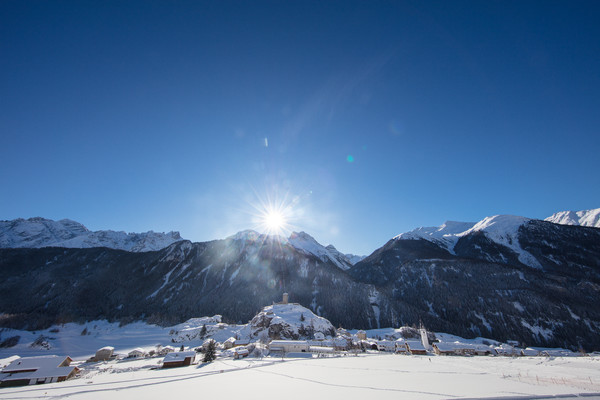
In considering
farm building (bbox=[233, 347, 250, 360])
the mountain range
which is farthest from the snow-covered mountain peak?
the mountain range

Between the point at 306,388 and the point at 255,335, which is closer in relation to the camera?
the point at 306,388

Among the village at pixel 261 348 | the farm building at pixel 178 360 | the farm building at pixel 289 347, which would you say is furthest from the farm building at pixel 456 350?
the farm building at pixel 178 360

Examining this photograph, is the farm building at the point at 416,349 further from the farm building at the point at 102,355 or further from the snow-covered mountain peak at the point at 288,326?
the farm building at the point at 102,355

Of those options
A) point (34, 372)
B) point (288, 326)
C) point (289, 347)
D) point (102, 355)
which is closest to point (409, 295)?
point (288, 326)

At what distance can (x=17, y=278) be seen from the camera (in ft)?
617

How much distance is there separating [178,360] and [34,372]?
22.9 metres

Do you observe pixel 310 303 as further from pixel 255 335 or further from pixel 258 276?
pixel 255 335

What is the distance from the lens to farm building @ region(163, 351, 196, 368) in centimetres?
4591

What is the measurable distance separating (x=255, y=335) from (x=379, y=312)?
88361mm

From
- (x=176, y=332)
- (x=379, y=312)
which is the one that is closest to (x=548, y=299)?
(x=379, y=312)

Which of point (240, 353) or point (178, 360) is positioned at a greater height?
point (240, 353)

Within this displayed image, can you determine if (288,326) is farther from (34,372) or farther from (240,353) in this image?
(34,372)

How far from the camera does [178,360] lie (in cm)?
4678

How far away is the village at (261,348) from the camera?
1690 inches
